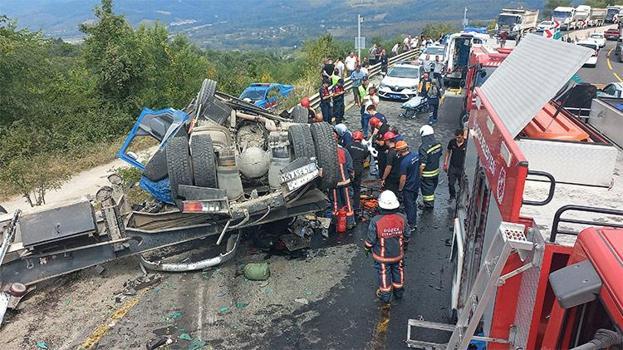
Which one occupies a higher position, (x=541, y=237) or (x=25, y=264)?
(x=541, y=237)

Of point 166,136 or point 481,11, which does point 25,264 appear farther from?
point 481,11

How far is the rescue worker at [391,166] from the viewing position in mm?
7637

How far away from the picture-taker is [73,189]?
11.0 metres

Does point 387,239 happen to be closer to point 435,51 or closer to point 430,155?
point 430,155

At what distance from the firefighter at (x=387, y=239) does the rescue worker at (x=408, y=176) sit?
1895mm

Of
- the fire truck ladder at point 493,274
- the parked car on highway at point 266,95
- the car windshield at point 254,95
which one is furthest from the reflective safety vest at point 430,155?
the car windshield at point 254,95

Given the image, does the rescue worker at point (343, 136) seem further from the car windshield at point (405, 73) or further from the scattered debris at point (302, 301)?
the car windshield at point (405, 73)

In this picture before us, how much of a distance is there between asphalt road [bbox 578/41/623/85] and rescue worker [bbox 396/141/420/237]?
16.4 meters

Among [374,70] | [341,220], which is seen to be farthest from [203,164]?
[374,70]

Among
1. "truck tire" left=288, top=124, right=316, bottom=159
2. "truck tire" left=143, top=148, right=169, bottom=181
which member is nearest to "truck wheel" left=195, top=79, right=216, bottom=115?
"truck tire" left=143, top=148, right=169, bottom=181

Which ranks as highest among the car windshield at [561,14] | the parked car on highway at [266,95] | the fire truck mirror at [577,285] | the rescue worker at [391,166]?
the fire truck mirror at [577,285]

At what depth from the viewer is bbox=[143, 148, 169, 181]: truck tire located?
25.1 feet

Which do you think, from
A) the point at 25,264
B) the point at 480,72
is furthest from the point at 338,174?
the point at 480,72

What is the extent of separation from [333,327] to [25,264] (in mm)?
3777
